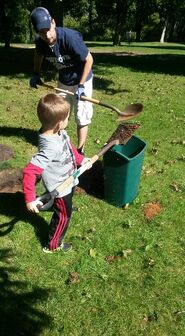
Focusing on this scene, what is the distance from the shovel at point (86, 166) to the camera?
12.8 ft

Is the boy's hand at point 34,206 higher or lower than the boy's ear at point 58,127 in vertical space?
lower

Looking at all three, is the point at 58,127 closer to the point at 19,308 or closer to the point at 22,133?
the point at 19,308

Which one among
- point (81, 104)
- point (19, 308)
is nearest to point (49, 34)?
point (81, 104)

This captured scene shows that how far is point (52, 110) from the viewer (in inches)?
154

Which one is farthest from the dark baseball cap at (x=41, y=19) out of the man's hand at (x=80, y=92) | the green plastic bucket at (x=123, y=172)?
the green plastic bucket at (x=123, y=172)

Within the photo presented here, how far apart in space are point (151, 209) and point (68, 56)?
224 centimetres

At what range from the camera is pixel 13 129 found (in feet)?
27.0

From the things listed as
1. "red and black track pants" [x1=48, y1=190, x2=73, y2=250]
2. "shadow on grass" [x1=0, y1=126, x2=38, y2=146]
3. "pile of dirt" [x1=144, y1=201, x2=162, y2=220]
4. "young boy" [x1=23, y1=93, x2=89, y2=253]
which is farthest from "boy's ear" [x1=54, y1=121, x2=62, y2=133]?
"shadow on grass" [x1=0, y1=126, x2=38, y2=146]

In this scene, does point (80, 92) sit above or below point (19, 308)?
above

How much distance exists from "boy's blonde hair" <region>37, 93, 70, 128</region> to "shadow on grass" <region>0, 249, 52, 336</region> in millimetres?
1576

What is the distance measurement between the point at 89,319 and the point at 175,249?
1442 millimetres

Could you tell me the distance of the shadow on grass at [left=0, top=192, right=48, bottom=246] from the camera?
5.06 metres

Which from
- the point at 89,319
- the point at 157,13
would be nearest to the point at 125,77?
the point at 89,319

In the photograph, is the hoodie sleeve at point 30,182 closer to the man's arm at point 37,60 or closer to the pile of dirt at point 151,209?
the pile of dirt at point 151,209
